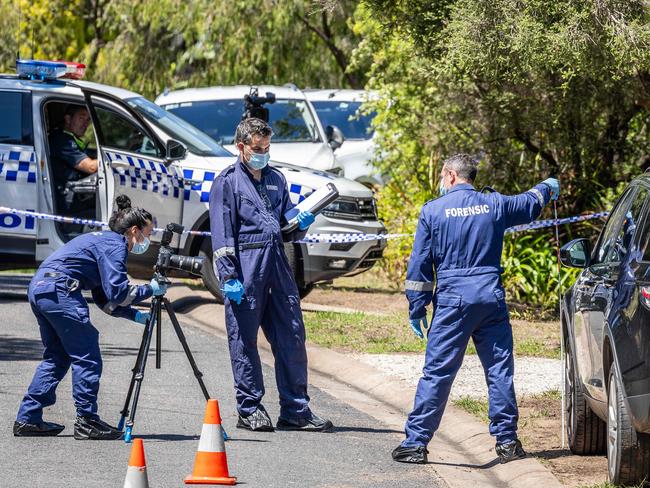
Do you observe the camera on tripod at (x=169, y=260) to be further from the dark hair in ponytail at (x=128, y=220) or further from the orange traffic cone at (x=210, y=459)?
the orange traffic cone at (x=210, y=459)

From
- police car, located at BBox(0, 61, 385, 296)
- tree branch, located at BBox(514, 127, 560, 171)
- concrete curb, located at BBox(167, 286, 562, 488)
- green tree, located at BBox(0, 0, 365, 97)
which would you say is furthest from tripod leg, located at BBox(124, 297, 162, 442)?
green tree, located at BBox(0, 0, 365, 97)

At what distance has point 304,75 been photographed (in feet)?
78.8

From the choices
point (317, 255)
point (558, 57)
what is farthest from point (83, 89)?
point (558, 57)

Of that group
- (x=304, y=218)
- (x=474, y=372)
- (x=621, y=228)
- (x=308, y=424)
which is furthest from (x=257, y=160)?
(x=474, y=372)

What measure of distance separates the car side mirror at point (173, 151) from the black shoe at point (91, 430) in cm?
545

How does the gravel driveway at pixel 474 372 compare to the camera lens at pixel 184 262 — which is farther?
the gravel driveway at pixel 474 372

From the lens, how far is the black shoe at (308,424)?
8109mm

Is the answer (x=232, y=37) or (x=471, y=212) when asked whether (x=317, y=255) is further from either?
(x=232, y=37)

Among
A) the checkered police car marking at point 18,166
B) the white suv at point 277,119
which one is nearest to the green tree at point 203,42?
the white suv at point 277,119

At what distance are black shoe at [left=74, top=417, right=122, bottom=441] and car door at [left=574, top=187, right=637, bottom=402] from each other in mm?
2771

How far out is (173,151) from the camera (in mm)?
12672

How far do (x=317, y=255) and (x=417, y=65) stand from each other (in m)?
2.17

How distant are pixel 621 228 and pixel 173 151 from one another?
640cm

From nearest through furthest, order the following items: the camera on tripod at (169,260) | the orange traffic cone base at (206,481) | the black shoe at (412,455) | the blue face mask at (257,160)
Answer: the orange traffic cone base at (206,481), the black shoe at (412,455), the camera on tripod at (169,260), the blue face mask at (257,160)
